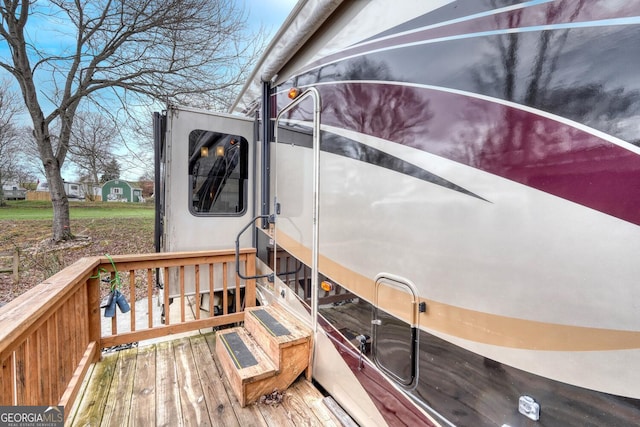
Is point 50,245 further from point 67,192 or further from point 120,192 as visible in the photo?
point 67,192

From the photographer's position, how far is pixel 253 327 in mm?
2580

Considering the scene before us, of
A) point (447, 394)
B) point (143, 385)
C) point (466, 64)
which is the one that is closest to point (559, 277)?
point (447, 394)

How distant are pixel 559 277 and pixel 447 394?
0.64 meters

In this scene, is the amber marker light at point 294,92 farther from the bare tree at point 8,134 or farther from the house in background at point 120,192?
the house in background at point 120,192

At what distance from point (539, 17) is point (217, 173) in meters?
2.88

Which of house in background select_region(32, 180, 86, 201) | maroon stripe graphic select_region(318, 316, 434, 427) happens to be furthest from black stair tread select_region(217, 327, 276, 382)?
house in background select_region(32, 180, 86, 201)

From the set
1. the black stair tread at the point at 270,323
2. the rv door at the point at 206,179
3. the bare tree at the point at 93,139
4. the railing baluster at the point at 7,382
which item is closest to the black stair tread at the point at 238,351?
the black stair tread at the point at 270,323

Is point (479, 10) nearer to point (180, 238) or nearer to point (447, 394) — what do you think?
point (447, 394)

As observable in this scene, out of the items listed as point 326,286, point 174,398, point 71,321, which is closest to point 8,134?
point 71,321

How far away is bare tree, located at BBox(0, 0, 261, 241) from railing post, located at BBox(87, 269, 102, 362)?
6187 mm

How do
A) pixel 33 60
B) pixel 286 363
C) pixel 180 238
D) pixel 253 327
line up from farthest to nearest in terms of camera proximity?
pixel 33 60
pixel 180 238
pixel 253 327
pixel 286 363

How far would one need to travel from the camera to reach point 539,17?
0.89 m

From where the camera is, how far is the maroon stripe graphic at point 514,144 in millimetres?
750

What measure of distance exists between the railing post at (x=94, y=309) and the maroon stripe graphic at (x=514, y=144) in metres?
2.61
